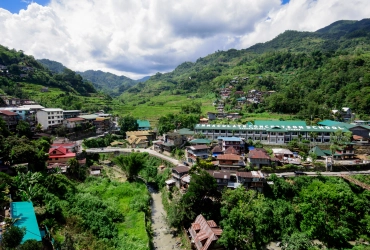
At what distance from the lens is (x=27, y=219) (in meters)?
17.3

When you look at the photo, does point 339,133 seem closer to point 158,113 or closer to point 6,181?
point 6,181

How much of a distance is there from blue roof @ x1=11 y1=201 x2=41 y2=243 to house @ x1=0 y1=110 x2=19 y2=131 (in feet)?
94.2

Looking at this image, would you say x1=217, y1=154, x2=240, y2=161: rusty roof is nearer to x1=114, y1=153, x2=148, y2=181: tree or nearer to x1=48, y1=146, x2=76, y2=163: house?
x1=114, y1=153, x2=148, y2=181: tree

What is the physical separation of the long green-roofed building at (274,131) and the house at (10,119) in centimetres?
3345

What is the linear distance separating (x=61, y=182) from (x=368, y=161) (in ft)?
140

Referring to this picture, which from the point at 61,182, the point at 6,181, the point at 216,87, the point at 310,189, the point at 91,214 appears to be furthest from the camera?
the point at 216,87

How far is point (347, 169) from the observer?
34125 millimetres

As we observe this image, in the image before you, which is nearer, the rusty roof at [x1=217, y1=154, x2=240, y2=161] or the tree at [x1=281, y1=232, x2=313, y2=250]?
the tree at [x1=281, y1=232, x2=313, y2=250]

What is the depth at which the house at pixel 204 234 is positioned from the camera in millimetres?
21812

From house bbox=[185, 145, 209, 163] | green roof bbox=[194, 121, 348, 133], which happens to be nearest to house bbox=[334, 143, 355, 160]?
green roof bbox=[194, 121, 348, 133]

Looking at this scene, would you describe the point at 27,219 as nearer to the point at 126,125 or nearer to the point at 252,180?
the point at 252,180

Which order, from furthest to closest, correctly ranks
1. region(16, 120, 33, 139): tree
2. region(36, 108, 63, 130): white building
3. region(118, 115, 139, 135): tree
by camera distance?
region(118, 115, 139, 135): tree < region(36, 108, 63, 130): white building < region(16, 120, 33, 139): tree

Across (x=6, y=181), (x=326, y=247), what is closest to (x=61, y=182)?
(x=6, y=181)

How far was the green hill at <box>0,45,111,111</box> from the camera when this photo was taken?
66562 millimetres
